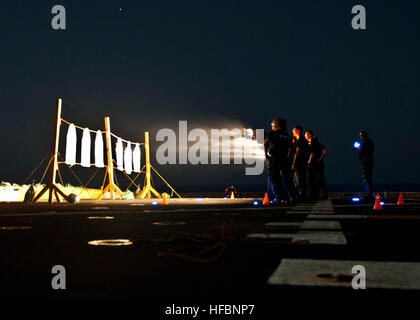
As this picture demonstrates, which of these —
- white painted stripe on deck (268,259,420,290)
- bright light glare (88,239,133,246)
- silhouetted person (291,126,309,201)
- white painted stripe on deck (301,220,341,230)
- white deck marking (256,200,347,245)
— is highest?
silhouetted person (291,126,309,201)

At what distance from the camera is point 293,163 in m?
15.9

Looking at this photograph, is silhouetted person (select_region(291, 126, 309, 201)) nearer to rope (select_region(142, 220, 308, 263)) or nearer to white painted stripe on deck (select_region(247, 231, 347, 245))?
white painted stripe on deck (select_region(247, 231, 347, 245))

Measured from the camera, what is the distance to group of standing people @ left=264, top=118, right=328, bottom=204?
45.4 ft

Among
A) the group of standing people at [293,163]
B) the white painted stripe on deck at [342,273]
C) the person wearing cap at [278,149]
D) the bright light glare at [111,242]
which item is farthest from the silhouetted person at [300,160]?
the white painted stripe on deck at [342,273]

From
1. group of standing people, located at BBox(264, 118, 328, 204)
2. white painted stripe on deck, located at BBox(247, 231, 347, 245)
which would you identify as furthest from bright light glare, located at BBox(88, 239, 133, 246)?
group of standing people, located at BBox(264, 118, 328, 204)

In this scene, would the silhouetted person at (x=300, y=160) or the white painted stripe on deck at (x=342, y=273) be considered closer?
the white painted stripe on deck at (x=342, y=273)

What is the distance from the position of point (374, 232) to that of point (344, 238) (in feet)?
3.21

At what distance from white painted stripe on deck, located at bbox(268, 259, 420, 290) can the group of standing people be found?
9527mm

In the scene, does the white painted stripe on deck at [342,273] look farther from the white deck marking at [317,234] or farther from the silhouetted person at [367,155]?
the silhouetted person at [367,155]

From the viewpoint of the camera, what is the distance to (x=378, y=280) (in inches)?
135

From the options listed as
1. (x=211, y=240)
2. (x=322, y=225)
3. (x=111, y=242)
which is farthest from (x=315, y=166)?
(x=111, y=242)

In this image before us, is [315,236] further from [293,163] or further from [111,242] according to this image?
[293,163]

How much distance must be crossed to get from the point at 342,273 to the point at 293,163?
40.6ft

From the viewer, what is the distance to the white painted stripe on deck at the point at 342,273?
3332 millimetres
